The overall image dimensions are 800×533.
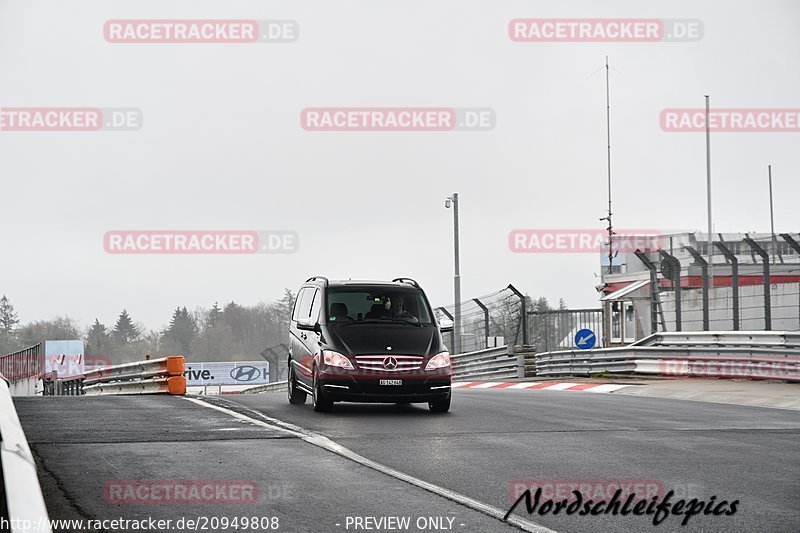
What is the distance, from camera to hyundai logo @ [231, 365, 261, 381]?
9969 centimetres

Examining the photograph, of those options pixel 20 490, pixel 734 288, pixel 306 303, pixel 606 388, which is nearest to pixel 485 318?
pixel 606 388

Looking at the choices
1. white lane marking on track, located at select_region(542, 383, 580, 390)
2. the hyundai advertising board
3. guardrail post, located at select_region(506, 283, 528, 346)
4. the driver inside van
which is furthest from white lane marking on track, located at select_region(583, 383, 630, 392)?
the hyundai advertising board

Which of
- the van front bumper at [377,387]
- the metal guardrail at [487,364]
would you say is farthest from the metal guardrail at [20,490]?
the metal guardrail at [487,364]

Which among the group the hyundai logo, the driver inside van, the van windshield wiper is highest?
the driver inside van

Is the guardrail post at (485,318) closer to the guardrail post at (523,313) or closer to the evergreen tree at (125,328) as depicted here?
the guardrail post at (523,313)

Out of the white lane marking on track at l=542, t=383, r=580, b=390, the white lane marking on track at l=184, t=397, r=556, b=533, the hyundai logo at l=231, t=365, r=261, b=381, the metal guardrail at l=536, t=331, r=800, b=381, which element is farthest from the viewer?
the hyundai logo at l=231, t=365, r=261, b=381

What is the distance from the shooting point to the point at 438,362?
548 inches

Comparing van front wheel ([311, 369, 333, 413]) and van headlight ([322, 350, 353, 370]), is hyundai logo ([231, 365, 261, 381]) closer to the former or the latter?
van front wheel ([311, 369, 333, 413])

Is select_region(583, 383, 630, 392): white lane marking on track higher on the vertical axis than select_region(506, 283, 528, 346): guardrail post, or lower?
lower

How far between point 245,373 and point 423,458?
92673 millimetres

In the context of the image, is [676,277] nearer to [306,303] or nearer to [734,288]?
[734,288]

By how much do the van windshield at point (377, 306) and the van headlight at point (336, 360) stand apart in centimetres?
72

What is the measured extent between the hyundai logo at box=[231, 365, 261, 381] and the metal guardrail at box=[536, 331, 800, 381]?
250ft

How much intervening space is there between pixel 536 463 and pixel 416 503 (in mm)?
2214
